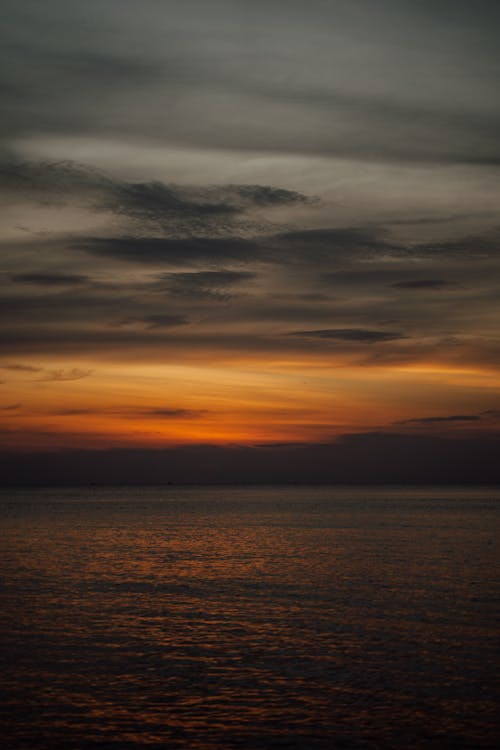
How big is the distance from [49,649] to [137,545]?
167 feet

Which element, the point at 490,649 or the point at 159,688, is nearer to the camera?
the point at 159,688

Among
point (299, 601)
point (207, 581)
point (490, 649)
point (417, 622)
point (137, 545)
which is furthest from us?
point (137, 545)

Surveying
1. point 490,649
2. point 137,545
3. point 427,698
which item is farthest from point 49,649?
point 137,545

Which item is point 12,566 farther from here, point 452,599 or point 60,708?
point 60,708

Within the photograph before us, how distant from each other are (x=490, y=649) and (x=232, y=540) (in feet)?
200

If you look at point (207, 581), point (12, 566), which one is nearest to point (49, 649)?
point (207, 581)

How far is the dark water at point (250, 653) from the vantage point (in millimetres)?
22844

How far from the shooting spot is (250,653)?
31.6 m

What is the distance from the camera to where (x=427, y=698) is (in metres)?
25.9

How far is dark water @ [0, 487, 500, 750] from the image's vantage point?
2284 centimetres

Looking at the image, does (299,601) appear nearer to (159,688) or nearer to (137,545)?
(159,688)

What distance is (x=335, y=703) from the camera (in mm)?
25250

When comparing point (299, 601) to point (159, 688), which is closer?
point (159, 688)

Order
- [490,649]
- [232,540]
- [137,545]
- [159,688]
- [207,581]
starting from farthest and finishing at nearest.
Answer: [232,540] → [137,545] → [207,581] → [490,649] → [159,688]
